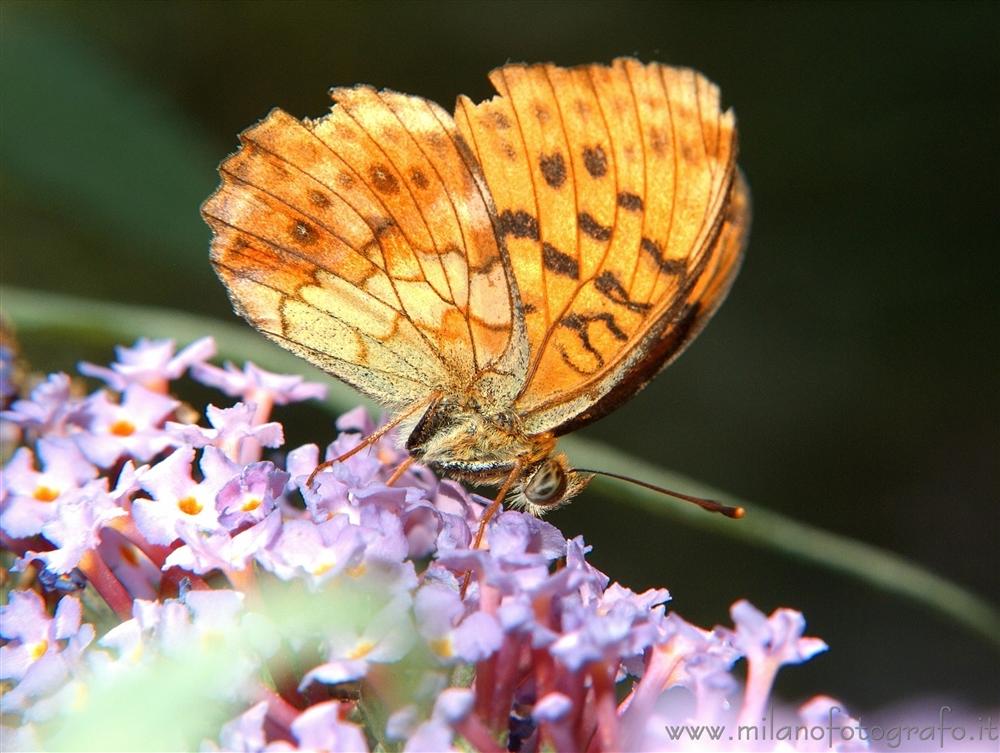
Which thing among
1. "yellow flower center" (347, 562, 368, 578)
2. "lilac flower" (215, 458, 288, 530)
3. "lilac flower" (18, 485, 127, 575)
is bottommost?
"lilac flower" (18, 485, 127, 575)

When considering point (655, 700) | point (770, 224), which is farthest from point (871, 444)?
A: point (655, 700)

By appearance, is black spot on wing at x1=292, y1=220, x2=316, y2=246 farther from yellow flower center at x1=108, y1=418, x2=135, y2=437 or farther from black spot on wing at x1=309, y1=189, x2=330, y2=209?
yellow flower center at x1=108, y1=418, x2=135, y2=437

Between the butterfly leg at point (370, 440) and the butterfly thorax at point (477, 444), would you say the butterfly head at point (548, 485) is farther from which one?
the butterfly leg at point (370, 440)

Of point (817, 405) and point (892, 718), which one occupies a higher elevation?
point (817, 405)

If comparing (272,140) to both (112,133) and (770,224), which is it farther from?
(770,224)

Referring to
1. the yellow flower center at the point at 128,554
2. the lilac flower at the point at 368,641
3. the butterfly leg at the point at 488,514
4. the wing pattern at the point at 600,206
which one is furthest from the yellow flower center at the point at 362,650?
the wing pattern at the point at 600,206

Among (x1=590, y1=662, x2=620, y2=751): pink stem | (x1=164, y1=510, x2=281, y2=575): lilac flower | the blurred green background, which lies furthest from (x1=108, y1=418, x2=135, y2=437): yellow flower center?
the blurred green background

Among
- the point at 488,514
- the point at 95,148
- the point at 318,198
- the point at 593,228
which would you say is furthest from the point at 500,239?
the point at 95,148
